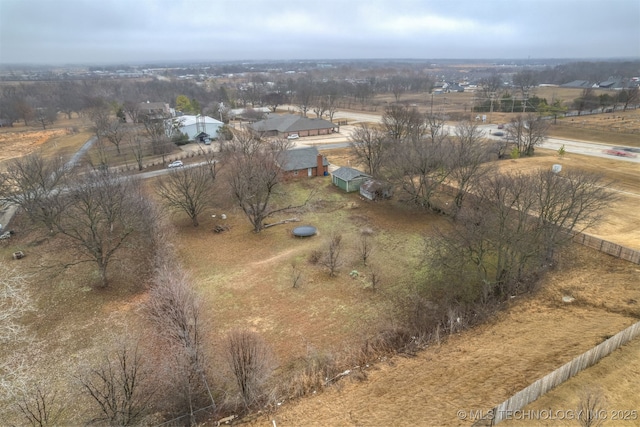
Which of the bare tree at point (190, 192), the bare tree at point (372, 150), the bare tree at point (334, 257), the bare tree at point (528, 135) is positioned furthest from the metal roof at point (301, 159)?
the bare tree at point (528, 135)

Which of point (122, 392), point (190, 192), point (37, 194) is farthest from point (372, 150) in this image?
point (122, 392)

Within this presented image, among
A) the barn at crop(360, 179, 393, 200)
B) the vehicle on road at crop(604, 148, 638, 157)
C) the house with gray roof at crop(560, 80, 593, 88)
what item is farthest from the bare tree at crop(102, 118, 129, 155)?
the house with gray roof at crop(560, 80, 593, 88)

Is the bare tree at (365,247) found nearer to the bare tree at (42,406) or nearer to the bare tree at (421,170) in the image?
the bare tree at (421,170)

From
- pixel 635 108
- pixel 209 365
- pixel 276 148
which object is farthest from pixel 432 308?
pixel 635 108

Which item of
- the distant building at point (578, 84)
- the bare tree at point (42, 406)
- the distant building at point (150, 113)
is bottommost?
the bare tree at point (42, 406)

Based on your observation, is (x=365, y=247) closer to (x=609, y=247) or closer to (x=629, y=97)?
(x=609, y=247)
